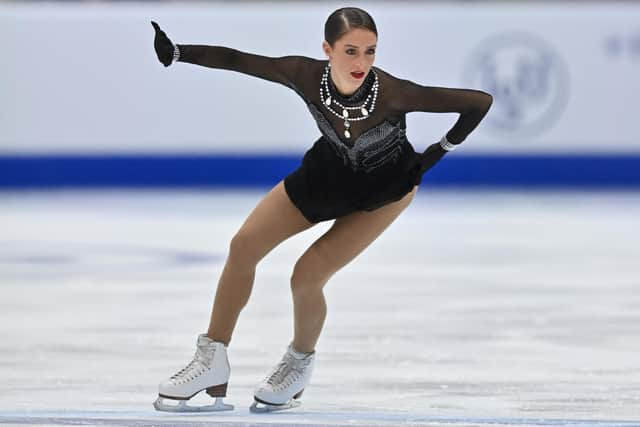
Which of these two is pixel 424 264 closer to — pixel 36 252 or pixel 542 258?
pixel 542 258

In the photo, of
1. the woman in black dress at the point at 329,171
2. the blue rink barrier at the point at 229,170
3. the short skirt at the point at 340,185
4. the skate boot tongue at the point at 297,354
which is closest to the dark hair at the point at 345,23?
the woman in black dress at the point at 329,171

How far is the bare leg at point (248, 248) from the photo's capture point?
12.2 feet

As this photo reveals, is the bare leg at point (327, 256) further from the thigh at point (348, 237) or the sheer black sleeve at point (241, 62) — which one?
the sheer black sleeve at point (241, 62)

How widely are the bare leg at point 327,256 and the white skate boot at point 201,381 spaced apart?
0.78 ft

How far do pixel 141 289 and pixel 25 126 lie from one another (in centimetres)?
532

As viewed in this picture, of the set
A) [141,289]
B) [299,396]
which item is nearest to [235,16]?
[141,289]

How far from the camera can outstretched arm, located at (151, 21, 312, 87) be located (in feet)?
12.1

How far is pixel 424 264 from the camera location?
23.9ft

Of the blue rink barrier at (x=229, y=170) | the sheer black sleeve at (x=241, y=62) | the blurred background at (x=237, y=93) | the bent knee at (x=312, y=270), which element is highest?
the blurred background at (x=237, y=93)

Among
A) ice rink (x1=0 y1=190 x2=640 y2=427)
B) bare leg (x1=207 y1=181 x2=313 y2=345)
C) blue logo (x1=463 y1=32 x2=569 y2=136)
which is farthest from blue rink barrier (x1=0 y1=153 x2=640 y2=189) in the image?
bare leg (x1=207 y1=181 x2=313 y2=345)

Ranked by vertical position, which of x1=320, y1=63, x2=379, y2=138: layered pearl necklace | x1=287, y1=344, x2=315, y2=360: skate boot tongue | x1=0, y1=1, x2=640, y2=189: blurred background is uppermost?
x1=0, y1=1, x2=640, y2=189: blurred background

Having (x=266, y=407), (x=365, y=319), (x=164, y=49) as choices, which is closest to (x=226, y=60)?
(x=164, y=49)

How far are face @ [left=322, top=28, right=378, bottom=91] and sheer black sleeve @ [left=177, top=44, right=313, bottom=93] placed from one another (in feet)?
0.41

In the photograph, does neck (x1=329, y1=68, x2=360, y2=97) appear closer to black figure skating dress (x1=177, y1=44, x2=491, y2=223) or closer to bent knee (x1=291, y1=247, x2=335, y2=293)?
black figure skating dress (x1=177, y1=44, x2=491, y2=223)
